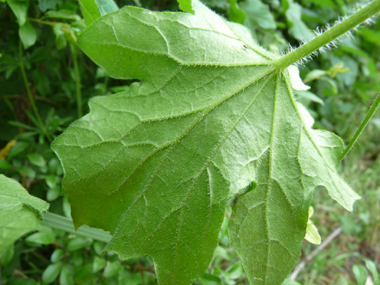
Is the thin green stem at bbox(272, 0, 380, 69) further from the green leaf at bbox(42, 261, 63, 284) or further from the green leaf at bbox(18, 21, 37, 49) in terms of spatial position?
the green leaf at bbox(42, 261, 63, 284)

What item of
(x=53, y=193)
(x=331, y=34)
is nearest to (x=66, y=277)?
(x=53, y=193)

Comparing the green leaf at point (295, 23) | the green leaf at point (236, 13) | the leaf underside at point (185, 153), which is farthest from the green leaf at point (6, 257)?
the green leaf at point (295, 23)

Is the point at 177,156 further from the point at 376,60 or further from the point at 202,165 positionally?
the point at 376,60

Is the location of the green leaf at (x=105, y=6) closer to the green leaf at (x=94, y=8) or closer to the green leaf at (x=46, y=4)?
the green leaf at (x=94, y=8)

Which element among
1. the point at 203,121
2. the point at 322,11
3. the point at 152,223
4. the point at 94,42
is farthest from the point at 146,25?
the point at 322,11

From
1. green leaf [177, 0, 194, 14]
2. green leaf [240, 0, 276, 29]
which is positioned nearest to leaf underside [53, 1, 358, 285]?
green leaf [177, 0, 194, 14]

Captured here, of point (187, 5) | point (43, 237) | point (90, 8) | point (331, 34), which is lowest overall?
point (43, 237)

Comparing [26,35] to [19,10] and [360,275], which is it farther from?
[360,275]
